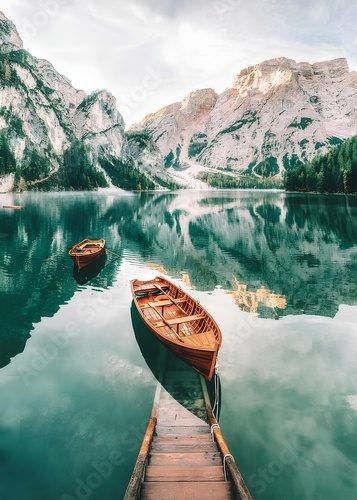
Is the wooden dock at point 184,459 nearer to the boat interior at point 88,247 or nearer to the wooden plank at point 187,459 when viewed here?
the wooden plank at point 187,459

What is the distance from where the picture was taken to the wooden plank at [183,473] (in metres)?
10.7

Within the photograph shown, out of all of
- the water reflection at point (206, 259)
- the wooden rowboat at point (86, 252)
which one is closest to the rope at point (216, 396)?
the water reflection at point (206, 259)

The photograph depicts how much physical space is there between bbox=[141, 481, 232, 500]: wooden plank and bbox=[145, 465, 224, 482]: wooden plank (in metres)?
0.21

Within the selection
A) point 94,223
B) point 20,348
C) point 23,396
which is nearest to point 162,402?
point 23,396

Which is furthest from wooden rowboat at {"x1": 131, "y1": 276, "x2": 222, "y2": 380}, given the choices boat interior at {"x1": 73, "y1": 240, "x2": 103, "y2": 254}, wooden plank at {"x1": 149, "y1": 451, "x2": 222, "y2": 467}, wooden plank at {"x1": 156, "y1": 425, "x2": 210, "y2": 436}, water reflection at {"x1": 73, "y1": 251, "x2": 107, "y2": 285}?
boat interior at {"x1": 73, "y1": 240, "x2": 103, "y2": 254}

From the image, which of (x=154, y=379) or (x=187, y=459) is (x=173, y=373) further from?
(x=187, y=459)

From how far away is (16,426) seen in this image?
15.2 m

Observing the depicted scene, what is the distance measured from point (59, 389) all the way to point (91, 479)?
6.33 m

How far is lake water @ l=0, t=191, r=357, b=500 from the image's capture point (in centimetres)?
1297

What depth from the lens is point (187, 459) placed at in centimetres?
1163

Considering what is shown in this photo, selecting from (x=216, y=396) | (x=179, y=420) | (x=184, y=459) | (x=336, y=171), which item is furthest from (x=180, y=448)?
(x=336, y=171)

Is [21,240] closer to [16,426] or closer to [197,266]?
[197,266]

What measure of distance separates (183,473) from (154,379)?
8.32 metres

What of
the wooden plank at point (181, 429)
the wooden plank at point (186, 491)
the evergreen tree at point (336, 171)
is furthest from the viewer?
the evergreen tree at point (336, 171)
